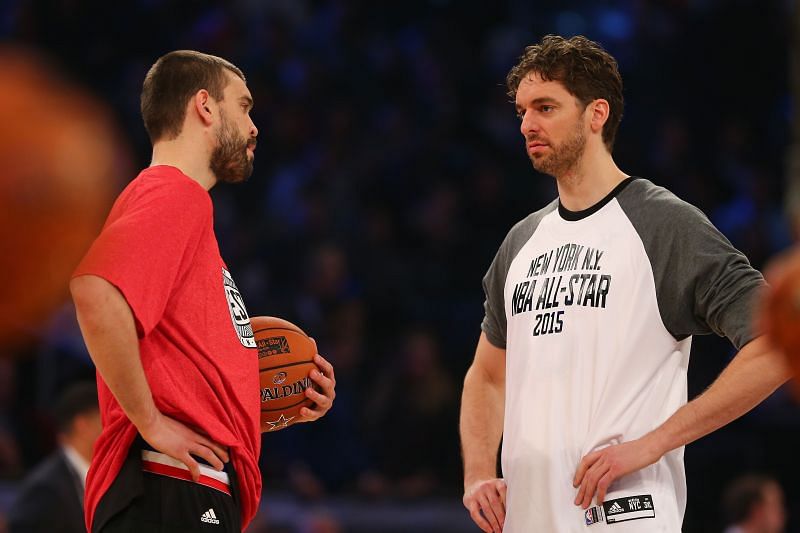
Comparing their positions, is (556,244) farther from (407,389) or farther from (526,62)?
(407,389)

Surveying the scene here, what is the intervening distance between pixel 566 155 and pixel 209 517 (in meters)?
1.51

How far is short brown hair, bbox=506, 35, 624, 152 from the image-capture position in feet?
10.6

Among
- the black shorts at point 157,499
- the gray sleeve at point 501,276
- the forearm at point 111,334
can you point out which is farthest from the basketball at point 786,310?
the gray sleeve at point 501,276

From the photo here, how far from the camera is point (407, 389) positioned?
7023 millimetres

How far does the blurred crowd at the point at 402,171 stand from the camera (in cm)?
686

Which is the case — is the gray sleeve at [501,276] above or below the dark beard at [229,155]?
below

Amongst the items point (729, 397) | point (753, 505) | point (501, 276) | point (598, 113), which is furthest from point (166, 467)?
point (753, 505)

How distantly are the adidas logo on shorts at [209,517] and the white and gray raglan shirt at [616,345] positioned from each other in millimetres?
928

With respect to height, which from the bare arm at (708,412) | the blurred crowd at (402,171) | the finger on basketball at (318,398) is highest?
the blurred crowd at (402,171)

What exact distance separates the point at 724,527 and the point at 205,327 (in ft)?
14.7

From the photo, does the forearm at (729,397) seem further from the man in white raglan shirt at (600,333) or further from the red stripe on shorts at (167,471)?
the red stripe on shorts at (167,471)

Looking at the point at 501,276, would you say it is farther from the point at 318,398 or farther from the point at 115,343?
the point at 115,343

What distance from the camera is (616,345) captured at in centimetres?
296

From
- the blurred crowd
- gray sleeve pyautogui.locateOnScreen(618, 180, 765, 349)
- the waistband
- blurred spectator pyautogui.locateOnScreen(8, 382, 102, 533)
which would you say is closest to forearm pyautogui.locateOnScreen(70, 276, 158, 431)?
the waistband
